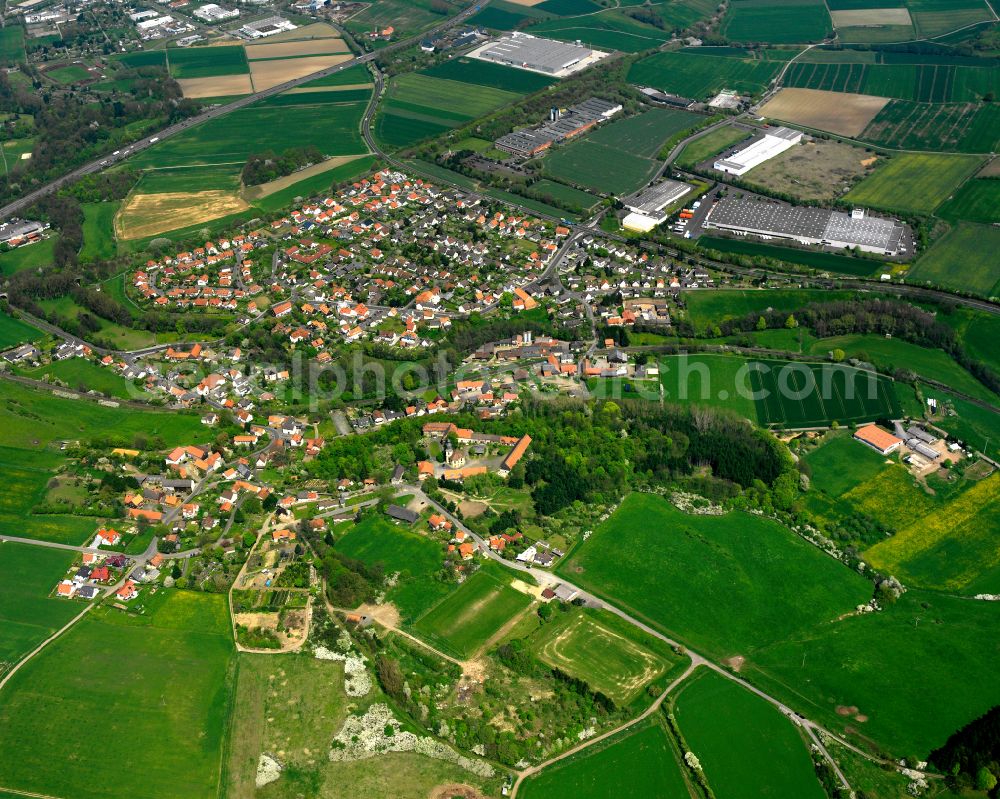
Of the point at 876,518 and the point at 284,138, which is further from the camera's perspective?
the point at 284,138

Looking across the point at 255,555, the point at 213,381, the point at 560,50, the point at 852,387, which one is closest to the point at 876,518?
the point at 852,387

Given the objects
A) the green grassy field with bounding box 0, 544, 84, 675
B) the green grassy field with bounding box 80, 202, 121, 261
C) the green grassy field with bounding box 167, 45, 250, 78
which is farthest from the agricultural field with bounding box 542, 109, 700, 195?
the green grassy field with bounding box 0, 544, 84, 675

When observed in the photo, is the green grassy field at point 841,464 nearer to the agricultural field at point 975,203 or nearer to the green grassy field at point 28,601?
the agricultural field at point 975,203

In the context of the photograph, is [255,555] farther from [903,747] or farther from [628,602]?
[903,747]

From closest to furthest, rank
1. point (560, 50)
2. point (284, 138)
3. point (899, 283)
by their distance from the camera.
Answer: point (899, 283)
point (284, 138)
point (560, 50)

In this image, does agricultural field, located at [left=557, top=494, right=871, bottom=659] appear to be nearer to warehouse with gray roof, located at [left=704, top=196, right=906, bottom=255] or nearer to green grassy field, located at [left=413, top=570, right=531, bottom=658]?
green grassy field, located at [left=413, top=570, right=531, bottom=658]

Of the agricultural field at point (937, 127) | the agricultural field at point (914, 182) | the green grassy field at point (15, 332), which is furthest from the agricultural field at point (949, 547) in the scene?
the green grassy field at point (15, 332)

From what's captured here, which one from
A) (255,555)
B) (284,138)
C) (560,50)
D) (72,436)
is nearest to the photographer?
(255,555)

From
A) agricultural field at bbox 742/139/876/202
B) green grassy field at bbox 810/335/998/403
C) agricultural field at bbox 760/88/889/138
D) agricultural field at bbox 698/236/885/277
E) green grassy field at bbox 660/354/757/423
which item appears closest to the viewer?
green grassy field at bbox 660/354/757/423
